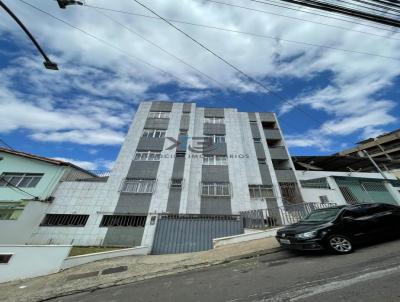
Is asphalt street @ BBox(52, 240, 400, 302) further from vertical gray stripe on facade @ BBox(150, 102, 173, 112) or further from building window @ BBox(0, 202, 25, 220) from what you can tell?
vertical gray stripe on facade @ BBox(150, 102, 173, 112)

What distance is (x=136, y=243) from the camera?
1391 centimetres

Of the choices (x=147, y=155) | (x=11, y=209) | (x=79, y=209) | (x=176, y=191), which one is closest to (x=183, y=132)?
(x=147, y=155)

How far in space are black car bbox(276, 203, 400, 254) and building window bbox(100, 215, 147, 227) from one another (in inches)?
452

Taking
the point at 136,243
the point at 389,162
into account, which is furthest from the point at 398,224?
the point at 389,162

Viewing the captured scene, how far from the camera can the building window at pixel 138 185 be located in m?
17.0

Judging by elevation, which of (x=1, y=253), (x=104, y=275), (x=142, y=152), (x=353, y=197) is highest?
(x=142, y=152)

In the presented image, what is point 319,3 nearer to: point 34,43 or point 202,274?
point 34,43

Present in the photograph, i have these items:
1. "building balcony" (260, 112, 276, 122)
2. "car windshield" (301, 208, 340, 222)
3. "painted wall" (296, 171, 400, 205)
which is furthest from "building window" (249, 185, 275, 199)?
"building balcony" (260, 112, 276, 122)

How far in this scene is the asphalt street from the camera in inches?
141

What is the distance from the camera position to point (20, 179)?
16.6 meters

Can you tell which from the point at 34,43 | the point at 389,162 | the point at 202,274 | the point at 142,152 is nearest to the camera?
the point at 34,43

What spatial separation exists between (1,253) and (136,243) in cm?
706

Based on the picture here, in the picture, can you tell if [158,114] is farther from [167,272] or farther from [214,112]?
[167,272]

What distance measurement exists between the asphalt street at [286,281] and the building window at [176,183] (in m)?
11.2
